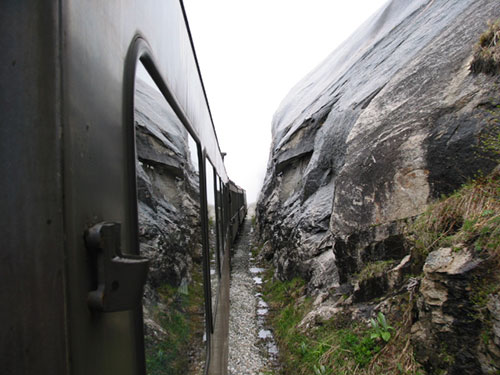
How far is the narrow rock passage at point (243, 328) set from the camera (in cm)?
405

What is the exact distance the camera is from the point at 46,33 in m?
0.47

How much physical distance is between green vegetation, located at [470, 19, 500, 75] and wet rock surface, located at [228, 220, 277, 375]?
464 cm

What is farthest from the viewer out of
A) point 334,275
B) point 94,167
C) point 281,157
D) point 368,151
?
point 281,157

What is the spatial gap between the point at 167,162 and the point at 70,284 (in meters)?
0.86

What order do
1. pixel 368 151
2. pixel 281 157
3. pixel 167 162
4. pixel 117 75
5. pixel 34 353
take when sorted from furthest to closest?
pixel 281 157 → pixel 368 151 → pixel 167 162 → pixel 117 75 → pixel 34 353

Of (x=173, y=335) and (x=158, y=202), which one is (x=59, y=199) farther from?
(x=173, y=335)

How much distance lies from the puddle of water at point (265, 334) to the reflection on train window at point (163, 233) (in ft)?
11.5

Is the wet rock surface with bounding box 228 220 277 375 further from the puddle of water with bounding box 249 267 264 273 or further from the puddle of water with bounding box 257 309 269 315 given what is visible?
the puddle of water with bounding box 249 267 264 273

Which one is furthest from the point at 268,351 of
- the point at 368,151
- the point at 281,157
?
the point at 281,157

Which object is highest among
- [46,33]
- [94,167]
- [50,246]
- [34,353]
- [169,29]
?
[169,29]

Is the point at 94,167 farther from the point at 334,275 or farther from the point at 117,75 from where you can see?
the point at 334,275

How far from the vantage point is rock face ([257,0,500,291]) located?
3.19 metres

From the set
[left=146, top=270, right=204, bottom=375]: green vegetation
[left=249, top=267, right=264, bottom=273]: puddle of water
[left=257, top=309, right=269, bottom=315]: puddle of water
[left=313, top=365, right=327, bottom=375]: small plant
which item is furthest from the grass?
[left=249, top=267, right=264, bottom=273]: puddle of water

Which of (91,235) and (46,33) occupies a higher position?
(46,33)
